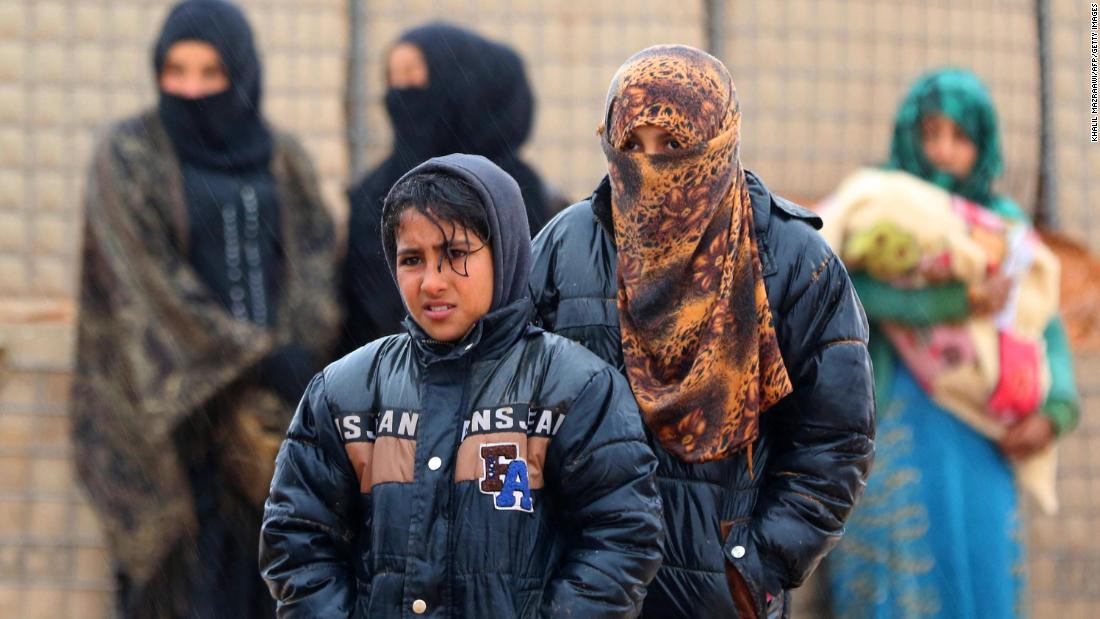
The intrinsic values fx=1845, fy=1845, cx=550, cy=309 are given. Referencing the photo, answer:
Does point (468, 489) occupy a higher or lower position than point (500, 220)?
lower

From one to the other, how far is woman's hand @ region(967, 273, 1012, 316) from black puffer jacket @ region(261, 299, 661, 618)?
3.28 metres

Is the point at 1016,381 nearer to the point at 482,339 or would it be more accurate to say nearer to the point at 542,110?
the point at 542,110

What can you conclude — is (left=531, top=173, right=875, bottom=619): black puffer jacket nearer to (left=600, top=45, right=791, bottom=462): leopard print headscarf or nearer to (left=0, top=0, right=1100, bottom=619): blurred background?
(left=600, top=45, right=791, bottom=462): leopard print headscarf

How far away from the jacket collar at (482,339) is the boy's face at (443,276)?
0.06ft

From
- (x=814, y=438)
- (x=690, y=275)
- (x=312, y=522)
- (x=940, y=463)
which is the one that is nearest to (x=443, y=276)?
(x=312, y=522)

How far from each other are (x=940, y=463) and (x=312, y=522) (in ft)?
11.6

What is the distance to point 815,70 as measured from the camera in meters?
6.77

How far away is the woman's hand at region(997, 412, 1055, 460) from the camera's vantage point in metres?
6.23

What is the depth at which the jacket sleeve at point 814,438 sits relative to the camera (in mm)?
3461

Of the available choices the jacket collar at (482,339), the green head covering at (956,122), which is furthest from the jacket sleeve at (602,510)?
the green head covering at (956,122)

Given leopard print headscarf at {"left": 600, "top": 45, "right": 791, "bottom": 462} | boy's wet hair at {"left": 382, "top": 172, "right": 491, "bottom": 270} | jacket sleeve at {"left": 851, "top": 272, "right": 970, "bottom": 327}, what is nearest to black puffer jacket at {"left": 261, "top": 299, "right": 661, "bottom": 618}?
boy's wet hair at {"left": 382, "top": 172, "right": 491, "bottom": 270}

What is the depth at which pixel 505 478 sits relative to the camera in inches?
119

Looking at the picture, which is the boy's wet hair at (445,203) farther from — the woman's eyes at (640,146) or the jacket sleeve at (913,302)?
the jacket sleeve at (913,302)

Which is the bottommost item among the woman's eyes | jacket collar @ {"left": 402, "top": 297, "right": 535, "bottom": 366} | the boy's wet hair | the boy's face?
jacket collar @ {"left": 402, "top": 297, "right": 535, "bottom": 366}
